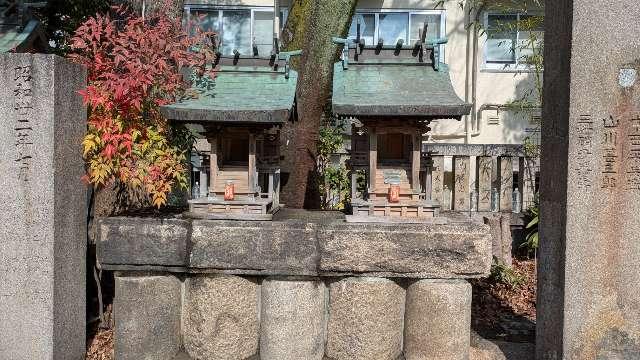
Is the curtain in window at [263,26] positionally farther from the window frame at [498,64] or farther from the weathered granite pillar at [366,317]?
the weathered granite pillar at [366,317]

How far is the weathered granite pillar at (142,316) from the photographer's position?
4227 mm

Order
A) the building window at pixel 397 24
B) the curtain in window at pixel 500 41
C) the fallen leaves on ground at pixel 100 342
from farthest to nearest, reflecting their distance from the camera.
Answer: the building window at pixel 397 24 < the curtain in window at pixel 500 41 < the fallen leaves on ground at pixel 100 342

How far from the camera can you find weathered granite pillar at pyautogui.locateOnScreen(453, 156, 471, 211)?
7457 millimetres

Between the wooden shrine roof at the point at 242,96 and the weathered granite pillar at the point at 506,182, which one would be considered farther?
the weathered granite pillar at the point at 506,182

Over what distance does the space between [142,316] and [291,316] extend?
119 centimetres

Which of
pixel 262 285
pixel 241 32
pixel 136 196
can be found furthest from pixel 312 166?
pixel 241 32

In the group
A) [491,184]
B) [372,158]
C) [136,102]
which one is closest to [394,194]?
[372,158]

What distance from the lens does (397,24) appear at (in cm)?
1177

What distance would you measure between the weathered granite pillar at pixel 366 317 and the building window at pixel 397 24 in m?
8.33

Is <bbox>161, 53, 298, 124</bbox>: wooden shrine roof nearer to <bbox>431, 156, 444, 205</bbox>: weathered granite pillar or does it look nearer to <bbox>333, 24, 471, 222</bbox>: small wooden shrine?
<bbox>333, 24, 471, 222</bbox>: small wooden shrine

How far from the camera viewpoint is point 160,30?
461cm

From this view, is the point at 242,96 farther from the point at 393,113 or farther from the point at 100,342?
the point at 100,342

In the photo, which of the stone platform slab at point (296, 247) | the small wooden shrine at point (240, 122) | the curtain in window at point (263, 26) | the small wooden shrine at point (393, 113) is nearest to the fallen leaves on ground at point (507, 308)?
the stone platform slab at point (296, 247)

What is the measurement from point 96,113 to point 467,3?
9.01 meters
